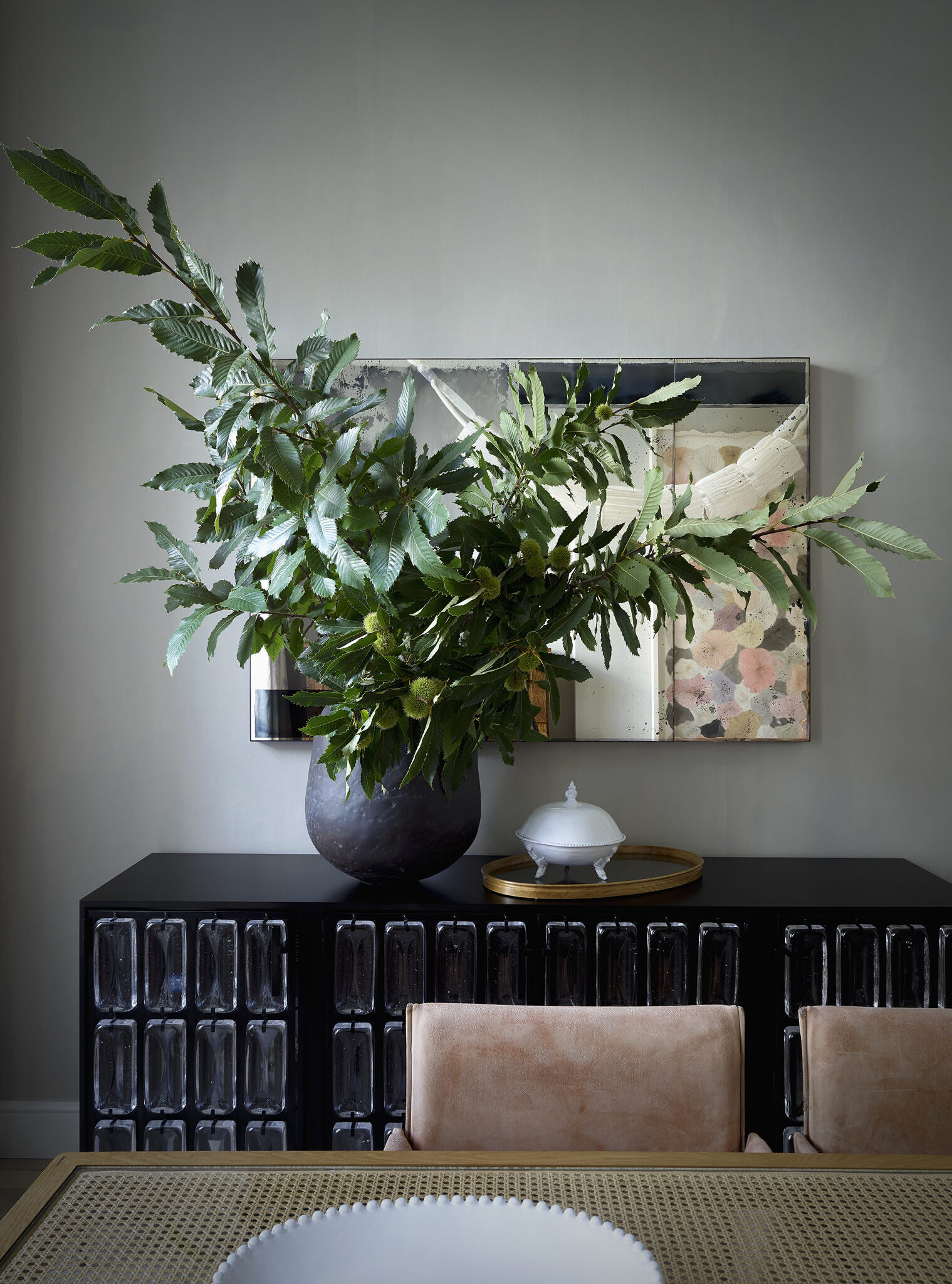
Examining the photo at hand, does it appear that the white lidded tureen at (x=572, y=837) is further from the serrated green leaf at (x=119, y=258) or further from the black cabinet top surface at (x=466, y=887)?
the serrated green leaf at (x=119, y=258)

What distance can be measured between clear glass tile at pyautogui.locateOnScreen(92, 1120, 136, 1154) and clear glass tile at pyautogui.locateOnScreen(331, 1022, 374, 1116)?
43 cm

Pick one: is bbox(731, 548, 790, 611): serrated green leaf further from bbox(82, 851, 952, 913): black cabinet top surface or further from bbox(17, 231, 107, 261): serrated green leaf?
bbox(82, 851, 952, 913): black cabinet top surface

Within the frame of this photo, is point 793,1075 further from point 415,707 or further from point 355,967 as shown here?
point 415,707

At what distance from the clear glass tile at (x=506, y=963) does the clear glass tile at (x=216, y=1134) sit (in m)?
0.60

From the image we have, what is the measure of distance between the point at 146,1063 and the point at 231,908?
1.24ft

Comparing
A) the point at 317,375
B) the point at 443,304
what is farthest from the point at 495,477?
the point at 443,304

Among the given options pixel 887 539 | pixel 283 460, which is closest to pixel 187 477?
pixel 283 460

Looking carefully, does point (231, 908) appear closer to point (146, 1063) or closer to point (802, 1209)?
point (146, 1063)

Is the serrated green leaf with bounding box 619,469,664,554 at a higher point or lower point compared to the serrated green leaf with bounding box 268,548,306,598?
higher

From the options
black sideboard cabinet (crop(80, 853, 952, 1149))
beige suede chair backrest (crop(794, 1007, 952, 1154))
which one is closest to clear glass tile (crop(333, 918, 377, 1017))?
black sideboard cabinet (crop(80, 853, 952, 1149))

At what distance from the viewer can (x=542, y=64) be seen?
7.82 ft

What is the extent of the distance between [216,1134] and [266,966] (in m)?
0.36

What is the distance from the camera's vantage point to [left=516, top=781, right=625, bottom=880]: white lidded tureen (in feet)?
6.56

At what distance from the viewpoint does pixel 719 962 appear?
76.4 inches
